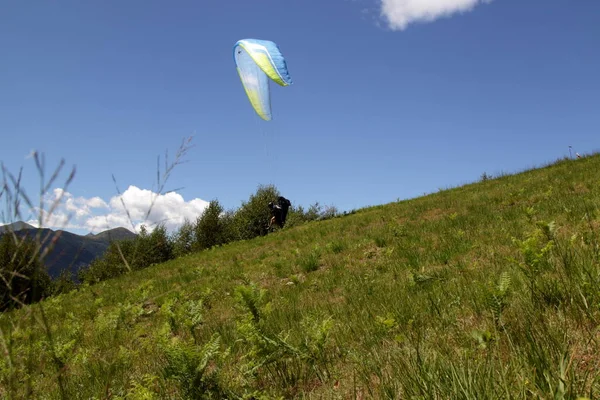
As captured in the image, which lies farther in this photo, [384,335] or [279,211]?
[279,211]

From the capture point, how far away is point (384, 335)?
3.38 metres

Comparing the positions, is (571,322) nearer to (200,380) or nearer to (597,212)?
(200,380)

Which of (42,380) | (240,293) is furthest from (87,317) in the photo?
(240,293)

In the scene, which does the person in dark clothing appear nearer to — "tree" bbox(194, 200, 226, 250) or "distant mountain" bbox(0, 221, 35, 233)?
"distant mountain" bbox(0, 221, 35, 233)

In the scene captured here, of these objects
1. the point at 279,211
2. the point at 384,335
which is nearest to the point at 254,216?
the point at 279,211

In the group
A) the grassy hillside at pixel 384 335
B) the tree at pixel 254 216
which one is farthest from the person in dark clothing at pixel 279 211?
the tree at pixel 254 216

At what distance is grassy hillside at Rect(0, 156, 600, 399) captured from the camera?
2016mm

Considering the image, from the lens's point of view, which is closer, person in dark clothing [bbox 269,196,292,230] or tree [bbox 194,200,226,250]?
person in dark clothing [bbox 269,196,292,230]

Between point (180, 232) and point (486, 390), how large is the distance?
296 feet

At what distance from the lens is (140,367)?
428cm

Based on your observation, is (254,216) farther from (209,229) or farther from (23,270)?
(23,270)

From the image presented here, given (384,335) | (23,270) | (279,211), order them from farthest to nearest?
(279,211) → (384,335) → (23,270)

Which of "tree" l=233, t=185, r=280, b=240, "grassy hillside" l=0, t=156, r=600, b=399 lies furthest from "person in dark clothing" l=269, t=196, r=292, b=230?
"tree" l=233, t=185, r=280, b=240

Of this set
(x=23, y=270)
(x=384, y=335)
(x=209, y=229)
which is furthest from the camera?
(x=209, y=229)
